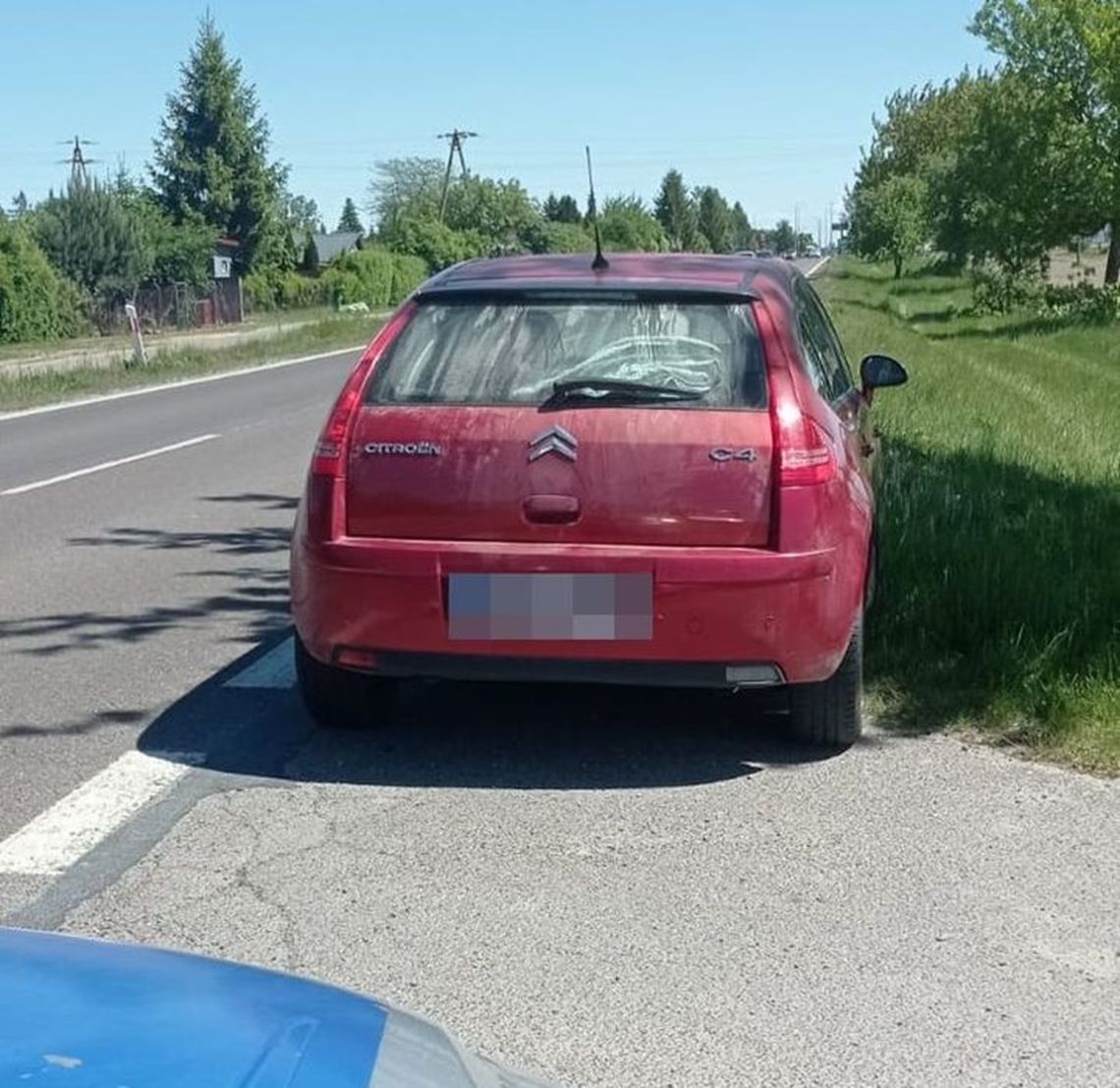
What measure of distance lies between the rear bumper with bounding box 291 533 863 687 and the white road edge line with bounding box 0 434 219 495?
315 inches

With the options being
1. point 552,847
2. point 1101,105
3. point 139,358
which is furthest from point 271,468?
point 1101,105

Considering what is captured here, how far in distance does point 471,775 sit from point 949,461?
241 inches

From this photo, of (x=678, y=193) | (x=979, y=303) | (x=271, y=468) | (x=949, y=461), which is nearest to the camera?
(x=949, y=461)

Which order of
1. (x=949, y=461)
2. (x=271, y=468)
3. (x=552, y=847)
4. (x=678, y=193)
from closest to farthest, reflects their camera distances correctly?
(x=552, y=847) < (x=949, y=461) < (x=271, y=468) < (x=678, y=193)

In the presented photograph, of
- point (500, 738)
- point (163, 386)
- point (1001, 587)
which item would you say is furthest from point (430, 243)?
point (500, 738)

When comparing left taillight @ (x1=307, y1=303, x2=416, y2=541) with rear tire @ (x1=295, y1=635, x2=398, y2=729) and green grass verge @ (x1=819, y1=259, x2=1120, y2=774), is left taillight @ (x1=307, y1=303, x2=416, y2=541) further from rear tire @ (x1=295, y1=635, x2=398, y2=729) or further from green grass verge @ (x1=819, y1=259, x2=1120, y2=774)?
green grass verge @ (x1=819, y1=259, x2=1120, y2=774)

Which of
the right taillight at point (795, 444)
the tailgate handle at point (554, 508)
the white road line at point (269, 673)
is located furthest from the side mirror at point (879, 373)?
the white road line at point (269, 673)

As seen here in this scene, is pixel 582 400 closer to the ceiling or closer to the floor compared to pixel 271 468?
closer to the ceiling

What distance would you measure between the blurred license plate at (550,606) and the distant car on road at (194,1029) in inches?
112

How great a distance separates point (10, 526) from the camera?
10680 mm

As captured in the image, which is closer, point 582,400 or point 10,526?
point 582,400

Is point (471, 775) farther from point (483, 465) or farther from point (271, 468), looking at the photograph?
point (271, 468)

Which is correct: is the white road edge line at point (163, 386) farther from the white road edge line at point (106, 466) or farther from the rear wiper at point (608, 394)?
the rear wiper at point (608, 394)

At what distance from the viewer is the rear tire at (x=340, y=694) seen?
5.61 metres
